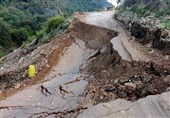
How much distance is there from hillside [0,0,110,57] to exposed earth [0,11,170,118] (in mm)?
30296

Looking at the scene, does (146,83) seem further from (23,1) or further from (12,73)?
(23,1)

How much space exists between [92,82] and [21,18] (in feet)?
161

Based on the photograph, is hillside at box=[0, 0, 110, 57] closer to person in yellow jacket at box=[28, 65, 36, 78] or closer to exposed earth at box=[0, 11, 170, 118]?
exposed earth at box=[0, 11, 170, 118]

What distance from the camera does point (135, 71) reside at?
9.92 m

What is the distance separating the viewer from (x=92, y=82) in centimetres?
1051

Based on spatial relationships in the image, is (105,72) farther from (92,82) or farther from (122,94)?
(122,94)

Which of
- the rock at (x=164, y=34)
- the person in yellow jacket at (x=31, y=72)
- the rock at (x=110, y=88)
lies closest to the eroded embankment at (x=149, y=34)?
the rock at (x=164, y=34)

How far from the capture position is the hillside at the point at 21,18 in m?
48.8

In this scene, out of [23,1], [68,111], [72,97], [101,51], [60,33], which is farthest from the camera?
[23,1]

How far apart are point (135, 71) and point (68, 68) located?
316 centimetres

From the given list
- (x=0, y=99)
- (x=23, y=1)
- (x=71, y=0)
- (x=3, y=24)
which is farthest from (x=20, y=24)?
(x=0, y=99)

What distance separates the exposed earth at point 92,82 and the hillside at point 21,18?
30296 millimetres

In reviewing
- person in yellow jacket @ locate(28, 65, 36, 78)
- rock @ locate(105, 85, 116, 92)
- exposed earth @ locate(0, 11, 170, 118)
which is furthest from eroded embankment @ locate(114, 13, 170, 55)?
person in yellow jacket @ locate(28, 65, 36, 78)

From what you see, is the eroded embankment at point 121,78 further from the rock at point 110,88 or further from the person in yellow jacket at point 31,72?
the person in yellow jacket at point 31,72
